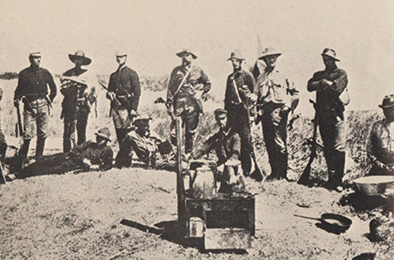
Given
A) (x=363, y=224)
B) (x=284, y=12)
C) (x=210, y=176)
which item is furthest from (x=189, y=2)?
(x=363, y=224)

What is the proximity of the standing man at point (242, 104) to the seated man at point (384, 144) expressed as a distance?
1.73 m

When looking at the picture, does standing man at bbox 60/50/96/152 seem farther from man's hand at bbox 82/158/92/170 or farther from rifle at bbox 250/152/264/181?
rifle at bbox 250/152/264/181

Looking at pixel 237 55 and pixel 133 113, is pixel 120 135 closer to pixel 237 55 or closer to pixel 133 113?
pixel 133 113

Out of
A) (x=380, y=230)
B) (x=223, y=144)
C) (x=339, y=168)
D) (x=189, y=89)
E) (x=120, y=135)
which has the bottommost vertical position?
(x=380, y=230)

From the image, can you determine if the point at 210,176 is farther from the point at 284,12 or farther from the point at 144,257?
the point at 284,12

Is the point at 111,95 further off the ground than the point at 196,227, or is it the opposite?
the point at 111,95

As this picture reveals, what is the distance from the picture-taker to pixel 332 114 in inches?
252

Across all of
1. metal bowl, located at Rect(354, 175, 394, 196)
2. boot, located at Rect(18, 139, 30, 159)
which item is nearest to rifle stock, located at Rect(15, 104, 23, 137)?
boot, located at Rect(18, 139, 30, 159)

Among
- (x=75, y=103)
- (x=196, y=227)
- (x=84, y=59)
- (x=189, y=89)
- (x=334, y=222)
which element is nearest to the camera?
(x=196, y=227)

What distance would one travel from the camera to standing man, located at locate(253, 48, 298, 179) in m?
6.50

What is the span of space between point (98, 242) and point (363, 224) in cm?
349

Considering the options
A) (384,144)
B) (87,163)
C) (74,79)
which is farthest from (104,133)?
(384,144)

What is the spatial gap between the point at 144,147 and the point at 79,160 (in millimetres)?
995

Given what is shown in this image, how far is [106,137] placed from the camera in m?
6.70
